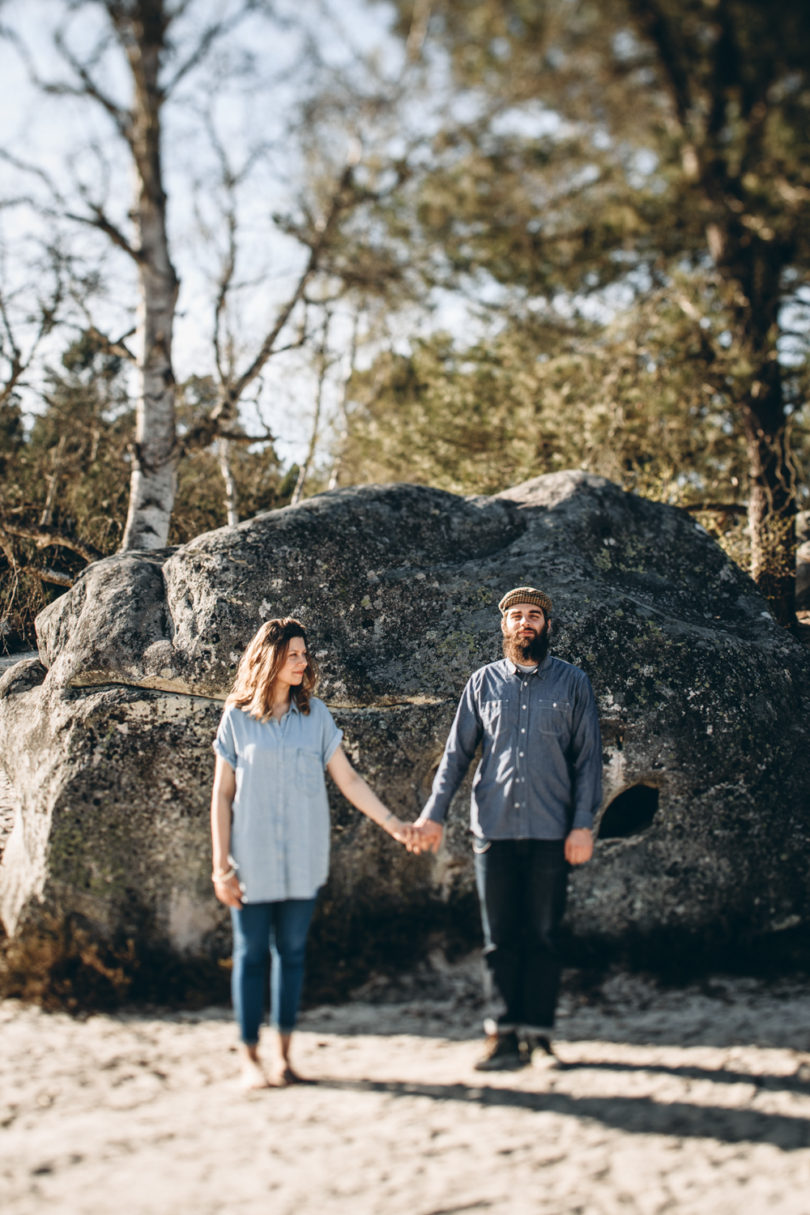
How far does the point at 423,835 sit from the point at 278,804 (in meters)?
0.80

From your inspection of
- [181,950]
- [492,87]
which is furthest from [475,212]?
[181,950]

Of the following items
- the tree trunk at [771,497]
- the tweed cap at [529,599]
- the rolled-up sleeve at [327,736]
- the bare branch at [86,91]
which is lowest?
the rolled-up sleeve at [327,736]

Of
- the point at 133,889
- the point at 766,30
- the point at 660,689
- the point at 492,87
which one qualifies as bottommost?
the point at 133,889

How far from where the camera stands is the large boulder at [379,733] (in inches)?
202

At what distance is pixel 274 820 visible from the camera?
3953 mm

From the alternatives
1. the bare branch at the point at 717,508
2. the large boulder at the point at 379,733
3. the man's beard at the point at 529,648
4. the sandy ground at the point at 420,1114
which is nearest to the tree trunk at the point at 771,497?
the bare branch at the point at 717,508

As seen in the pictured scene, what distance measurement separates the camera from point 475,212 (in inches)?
351

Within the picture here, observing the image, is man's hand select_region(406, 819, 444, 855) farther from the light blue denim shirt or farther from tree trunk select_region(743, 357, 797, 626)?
tree trunk select_region(743, 357, 797, 626)

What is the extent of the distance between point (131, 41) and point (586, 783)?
30.5 feet

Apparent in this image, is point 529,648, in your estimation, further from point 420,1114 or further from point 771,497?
point 771,497

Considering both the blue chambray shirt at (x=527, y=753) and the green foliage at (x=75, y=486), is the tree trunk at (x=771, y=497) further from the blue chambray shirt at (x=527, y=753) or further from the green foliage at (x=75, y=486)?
the green foliage at (x=75, y=486)

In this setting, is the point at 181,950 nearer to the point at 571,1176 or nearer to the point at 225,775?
the point at 225,775

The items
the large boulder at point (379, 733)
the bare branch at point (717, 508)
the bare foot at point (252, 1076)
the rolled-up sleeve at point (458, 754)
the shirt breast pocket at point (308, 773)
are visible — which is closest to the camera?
the bare foot at point (252, 1076)

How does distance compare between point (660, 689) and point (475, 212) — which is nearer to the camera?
point (660, 689)
